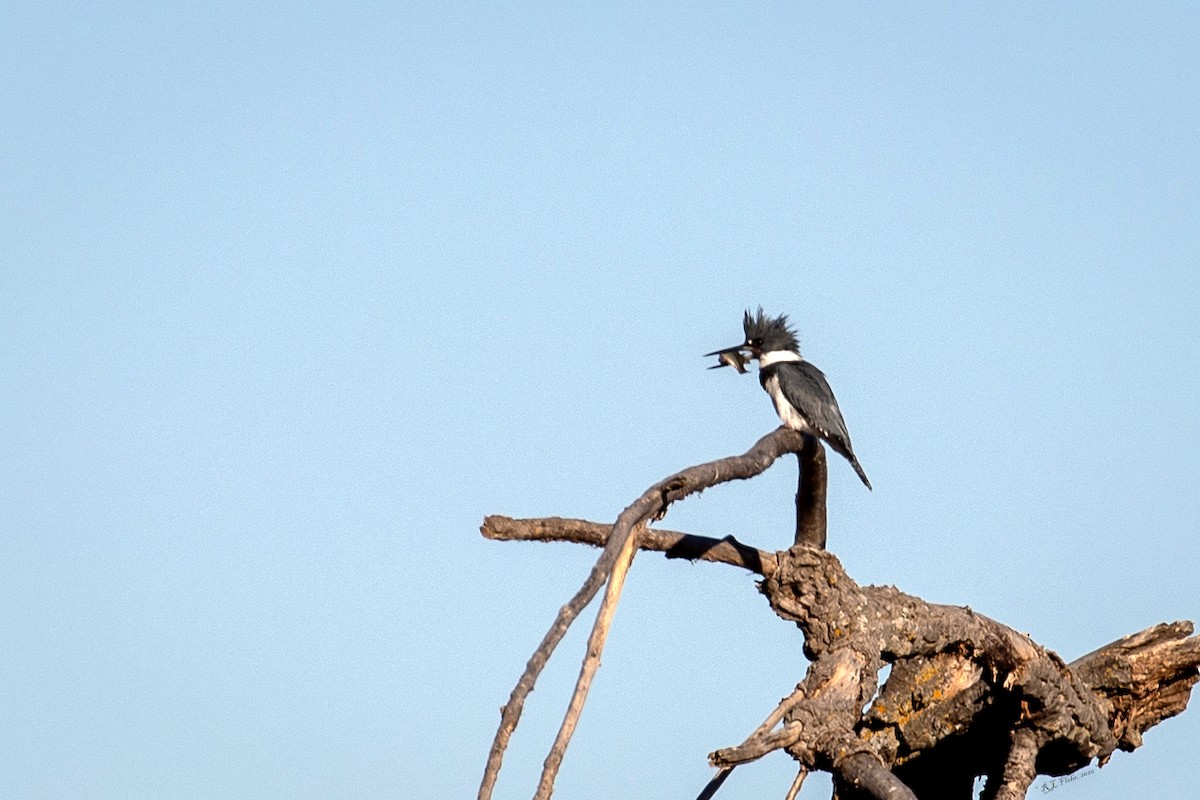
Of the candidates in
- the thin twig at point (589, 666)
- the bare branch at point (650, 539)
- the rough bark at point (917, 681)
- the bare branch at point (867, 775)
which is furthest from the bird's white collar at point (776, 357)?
the thin twig at point (589, 666)

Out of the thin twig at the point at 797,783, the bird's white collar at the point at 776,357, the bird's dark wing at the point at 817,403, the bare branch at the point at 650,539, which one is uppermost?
the bird's white collar at the point at 776,357

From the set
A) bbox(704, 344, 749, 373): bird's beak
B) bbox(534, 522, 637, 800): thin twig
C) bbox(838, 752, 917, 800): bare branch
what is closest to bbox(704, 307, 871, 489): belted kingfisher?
bbox(704, 344, 749, 373): bird's beak

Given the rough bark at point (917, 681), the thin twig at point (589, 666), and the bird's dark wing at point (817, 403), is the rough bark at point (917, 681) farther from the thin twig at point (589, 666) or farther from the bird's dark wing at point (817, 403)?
the bird's dark wing at point (817, 403)

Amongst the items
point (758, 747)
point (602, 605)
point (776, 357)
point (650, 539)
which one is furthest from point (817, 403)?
point (602, 605)

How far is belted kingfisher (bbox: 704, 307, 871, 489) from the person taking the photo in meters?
8.86

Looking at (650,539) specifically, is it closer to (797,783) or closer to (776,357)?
(797,783)

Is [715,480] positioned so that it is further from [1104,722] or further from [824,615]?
[1104,722]

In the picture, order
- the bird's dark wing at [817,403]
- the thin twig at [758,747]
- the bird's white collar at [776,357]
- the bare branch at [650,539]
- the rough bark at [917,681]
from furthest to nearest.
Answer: the bird's white collar at [776,357] < the bird's dark wing at [817,403] < the bare branch at [650,539] < the rough bark at [917,681] < the thin twig at [758,747]

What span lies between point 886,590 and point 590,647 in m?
2.47

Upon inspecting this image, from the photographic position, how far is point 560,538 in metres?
5.82

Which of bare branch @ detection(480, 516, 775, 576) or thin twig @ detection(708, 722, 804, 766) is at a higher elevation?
bare branch @ detection(480, 516, 775, 576)

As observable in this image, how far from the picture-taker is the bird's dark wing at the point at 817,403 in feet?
29.0

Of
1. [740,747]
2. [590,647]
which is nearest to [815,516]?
[740,747]

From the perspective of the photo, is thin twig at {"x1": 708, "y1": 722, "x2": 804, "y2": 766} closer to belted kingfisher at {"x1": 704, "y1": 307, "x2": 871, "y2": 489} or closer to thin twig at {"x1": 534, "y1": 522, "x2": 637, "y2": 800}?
thin twig at {"x1": 534, "y1": 522, "x2": 637, "y2": 800}
